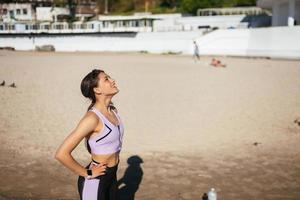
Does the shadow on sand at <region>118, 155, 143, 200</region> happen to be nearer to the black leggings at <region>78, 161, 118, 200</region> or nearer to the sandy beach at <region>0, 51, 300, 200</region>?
the sandy beach at <region>0, 51, 300, 200</region>

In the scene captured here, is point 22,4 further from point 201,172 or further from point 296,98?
point 201,172

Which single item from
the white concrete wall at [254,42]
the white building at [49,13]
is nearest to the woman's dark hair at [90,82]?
the white concrete wall at [254,42]

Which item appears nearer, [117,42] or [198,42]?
[198,42]

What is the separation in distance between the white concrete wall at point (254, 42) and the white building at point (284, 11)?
416 cm

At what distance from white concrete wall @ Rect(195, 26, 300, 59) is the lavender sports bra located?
3195cm

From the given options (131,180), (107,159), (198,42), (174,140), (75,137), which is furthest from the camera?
(198,42)

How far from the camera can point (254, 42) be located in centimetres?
3722

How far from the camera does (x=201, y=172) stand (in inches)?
262

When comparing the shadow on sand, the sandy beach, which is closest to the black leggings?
the sandy beach

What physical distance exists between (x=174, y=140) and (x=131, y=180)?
265cm

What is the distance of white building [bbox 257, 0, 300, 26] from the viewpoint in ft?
125

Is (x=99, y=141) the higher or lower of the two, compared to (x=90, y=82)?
lower

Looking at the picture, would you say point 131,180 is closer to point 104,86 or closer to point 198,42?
point 104,86

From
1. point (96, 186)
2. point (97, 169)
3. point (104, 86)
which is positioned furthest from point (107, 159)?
point (104, 86)
